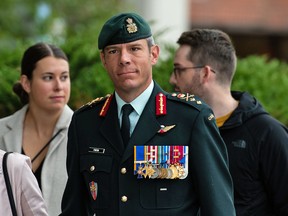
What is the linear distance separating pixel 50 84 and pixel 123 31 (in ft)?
5.47

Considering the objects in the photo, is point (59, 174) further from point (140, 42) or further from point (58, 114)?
point (140, 42)

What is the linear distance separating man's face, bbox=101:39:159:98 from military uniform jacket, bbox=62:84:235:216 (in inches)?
5.5

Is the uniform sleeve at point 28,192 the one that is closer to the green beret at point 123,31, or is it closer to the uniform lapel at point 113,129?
the uniform lapel at point 113,129

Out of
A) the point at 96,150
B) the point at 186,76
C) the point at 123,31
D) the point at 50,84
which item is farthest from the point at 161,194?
the point at 50,84

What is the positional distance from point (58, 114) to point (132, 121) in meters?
1.66

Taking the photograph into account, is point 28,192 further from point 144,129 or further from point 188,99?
point 188,99

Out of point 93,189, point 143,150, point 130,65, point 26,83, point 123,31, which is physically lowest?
point 93,189

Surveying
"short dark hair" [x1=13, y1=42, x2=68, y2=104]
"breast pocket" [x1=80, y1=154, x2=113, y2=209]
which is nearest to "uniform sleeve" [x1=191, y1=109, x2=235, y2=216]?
"breast pocket" [x1=80, y1=154, x2=113, y2=209]

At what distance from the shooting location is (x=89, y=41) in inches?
310

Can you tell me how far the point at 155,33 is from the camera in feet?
27.6

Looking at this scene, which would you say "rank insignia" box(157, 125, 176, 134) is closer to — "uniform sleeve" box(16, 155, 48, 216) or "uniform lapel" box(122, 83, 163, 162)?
"uniform lapel" box(122, 83, 163, 162)

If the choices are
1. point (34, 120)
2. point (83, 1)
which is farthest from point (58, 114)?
point (83, 1)

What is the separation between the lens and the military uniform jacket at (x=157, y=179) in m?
4.06

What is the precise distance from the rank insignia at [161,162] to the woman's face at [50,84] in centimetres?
174
